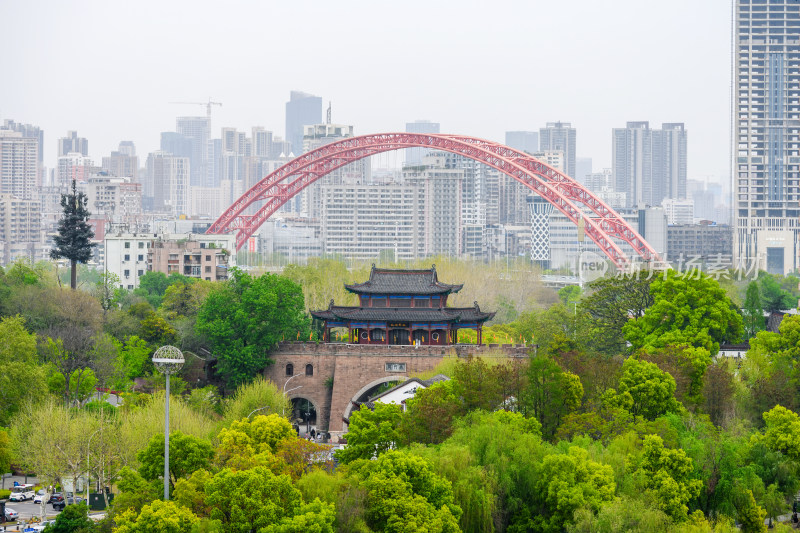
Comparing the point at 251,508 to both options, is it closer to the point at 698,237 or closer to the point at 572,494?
the point at 572,494

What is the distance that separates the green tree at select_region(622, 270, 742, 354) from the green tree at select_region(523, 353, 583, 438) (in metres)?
12.5

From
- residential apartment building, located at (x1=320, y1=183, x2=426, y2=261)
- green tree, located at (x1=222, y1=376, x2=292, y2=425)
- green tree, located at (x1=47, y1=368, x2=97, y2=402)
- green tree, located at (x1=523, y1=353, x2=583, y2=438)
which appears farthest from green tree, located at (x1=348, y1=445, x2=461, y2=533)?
residential apartment building, located at (x1=320, y1=183, x2=426, y2=261)

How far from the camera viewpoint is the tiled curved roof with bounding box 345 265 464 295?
215ft

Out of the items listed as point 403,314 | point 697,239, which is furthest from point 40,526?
point 697,239

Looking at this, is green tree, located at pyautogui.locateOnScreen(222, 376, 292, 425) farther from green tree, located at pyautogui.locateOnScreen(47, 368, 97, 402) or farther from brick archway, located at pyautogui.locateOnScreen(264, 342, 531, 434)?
green tree, located at pyautogui.locateOnScreen(47, 368, 97, 402)

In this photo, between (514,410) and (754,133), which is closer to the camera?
(514,410)

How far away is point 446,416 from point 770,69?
411ft

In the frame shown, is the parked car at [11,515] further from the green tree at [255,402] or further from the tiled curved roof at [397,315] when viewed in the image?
the tiled curved roof at [397,315]

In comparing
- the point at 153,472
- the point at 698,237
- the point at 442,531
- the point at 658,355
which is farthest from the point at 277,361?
the point at 698,237

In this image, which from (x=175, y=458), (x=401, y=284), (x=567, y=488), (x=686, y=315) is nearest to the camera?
(x=567, y=488)

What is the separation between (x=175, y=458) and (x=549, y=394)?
45.7 feet

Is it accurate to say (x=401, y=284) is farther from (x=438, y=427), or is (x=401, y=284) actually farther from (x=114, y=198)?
(x=114, y=198)

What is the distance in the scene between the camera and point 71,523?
39219 mm

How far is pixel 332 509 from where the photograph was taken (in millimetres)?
36375
